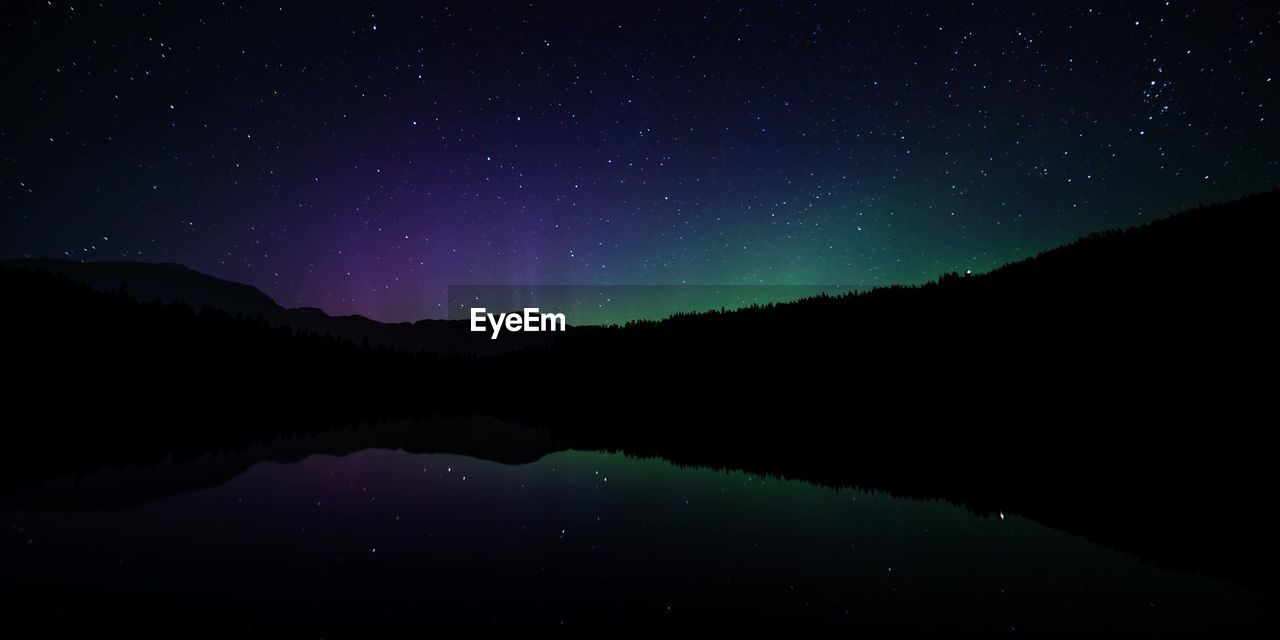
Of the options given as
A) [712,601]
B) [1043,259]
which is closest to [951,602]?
[712,601]

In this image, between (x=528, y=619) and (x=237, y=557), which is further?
(x=237, y=557)

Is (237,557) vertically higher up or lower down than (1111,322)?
lower down

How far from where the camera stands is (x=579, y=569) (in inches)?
178

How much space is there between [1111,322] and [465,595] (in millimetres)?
18885

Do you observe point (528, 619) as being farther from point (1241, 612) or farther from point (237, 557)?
point (1241, 612)

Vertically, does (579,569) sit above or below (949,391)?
above

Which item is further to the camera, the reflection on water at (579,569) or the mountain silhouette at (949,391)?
the mountain silhouette at (949,391)

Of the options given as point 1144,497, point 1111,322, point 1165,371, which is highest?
point 1111,322

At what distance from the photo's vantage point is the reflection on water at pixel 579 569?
11.9 feet

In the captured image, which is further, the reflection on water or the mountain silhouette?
the mountain silhouette

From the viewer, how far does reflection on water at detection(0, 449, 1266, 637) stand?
362 centimetres

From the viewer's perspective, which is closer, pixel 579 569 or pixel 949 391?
pixel 579 569

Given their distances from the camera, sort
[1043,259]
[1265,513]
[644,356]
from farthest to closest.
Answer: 1. [644,356]
2. [1043,259]
3. [1265,513]

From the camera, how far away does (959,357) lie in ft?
63.4
